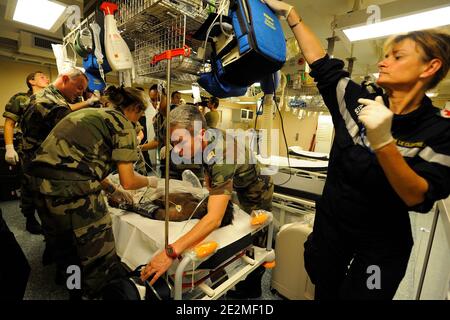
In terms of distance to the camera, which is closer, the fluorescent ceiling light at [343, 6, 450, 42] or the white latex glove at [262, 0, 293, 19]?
the white latex glove at [262, 0, 293, 19]

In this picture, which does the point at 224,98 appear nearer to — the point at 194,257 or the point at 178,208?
the point at 178,208

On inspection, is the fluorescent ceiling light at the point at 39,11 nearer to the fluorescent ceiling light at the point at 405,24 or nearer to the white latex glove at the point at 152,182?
the white latex glove at the point at 152,182

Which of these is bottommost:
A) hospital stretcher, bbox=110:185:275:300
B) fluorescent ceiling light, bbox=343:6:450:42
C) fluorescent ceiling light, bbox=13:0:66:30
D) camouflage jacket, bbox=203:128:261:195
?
hospital stretcher, bbox=110:185:275:300

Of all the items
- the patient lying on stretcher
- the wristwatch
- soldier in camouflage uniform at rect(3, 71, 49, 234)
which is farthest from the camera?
soldier in camouflage uniform at rect(3, 71, 49, 234)

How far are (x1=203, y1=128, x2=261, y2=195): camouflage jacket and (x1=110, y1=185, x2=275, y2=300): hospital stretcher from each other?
0.79 feet

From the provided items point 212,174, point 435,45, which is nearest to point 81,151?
point 212,174

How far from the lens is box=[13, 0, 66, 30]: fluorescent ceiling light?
2242 mm

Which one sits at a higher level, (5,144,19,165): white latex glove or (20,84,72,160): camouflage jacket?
(20,84,72,160): camouflage jacket

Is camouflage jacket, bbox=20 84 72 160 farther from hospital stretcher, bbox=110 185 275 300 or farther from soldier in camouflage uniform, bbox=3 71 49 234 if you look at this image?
hospital stretcher, bbox=110 185 275 300

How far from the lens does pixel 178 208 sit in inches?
53.9

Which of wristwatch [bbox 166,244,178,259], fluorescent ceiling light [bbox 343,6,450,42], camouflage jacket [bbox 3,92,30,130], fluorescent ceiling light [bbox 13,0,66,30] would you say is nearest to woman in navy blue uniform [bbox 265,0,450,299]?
wristwatch [bbox 166,244,178,259]

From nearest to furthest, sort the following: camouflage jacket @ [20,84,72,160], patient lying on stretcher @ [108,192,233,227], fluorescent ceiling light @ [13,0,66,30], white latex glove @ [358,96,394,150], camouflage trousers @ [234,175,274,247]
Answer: white latex glove @ [358,96,394,150] → patient lying on stretcher @ [108,192,233,227] → camouflage trousers @ [234,175,274,247] → camouflage jacket @ [20,84,72,160] → fluorescent ceiling light @ [13,0,66,30]

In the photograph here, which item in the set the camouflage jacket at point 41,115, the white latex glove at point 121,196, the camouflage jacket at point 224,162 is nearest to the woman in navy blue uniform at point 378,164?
the camouflage jacket at point 224,162
